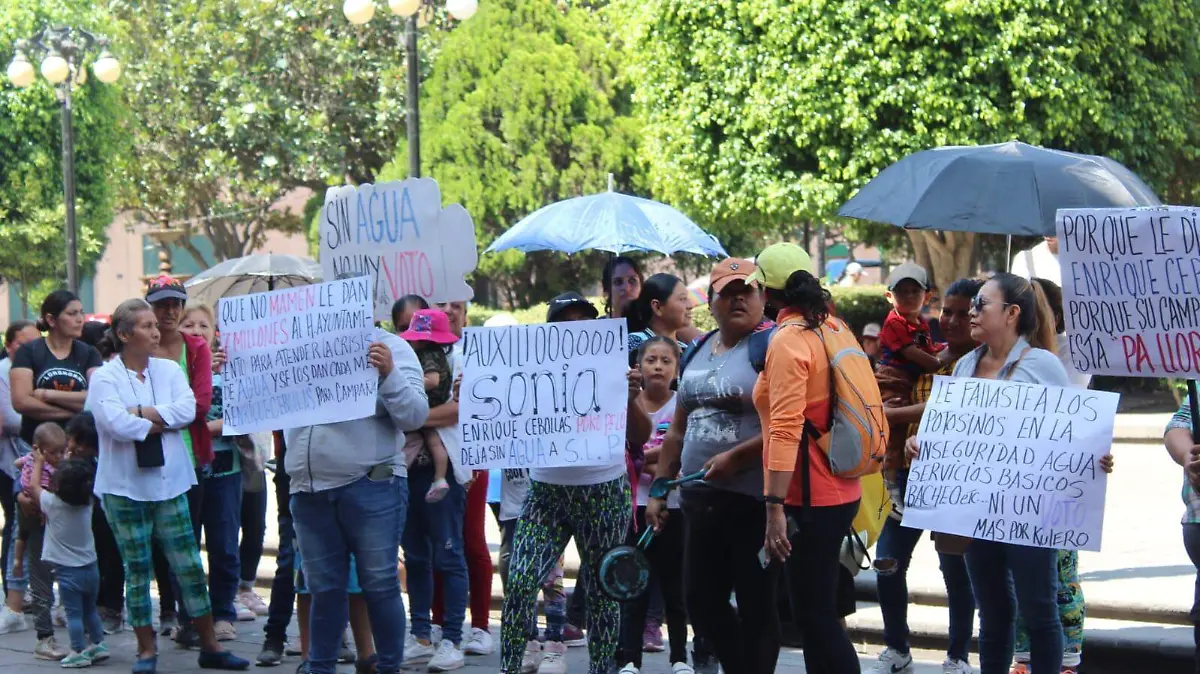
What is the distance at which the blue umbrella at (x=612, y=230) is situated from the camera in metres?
9.20

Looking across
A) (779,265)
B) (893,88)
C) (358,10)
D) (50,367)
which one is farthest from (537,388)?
(893,88)

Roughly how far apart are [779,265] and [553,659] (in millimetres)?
2581

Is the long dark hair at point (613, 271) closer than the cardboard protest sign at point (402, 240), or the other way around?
the cardboard protest sign at point (402, 240)

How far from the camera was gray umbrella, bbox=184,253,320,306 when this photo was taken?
11133 mm

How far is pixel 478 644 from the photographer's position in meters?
7.71

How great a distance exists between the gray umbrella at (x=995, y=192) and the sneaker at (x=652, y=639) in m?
2.27

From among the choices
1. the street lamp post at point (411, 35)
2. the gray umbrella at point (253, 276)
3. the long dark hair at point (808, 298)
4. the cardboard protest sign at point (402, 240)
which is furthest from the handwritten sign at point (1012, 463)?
the street lamp post at point (411, 35)

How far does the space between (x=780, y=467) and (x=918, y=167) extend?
3.09m

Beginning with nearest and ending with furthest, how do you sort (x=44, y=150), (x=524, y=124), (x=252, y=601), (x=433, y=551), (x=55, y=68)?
(x=433, y=551)
(x=252, y=601)
(x=55, y=68)
(x=524, y=124)
(x=44, y=150)

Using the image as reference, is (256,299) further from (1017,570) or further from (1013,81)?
(1013,81)

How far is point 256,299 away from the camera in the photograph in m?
6.70

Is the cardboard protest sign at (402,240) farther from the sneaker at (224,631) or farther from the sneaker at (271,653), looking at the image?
the sneaker at (224,631)

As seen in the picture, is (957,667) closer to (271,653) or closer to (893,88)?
(271,653)

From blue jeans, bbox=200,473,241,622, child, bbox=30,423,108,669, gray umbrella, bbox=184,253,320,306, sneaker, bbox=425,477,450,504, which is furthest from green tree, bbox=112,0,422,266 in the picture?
sneaker, bbox=425,477,450,504
